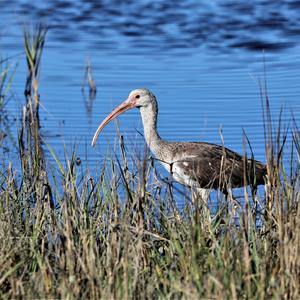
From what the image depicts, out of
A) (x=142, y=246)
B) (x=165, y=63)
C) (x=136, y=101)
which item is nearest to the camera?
(x=142, y=246)

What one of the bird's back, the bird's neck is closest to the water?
the bird's neck

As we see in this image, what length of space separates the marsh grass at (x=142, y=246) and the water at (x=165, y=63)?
1747mm

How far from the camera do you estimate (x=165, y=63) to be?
1505 cm

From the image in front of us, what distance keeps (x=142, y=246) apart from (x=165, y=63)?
8.83 metres

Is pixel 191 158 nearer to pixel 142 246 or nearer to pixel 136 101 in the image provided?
pixel 136 101

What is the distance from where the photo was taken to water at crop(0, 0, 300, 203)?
39.3 feet

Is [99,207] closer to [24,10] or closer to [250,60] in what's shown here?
[250,60]

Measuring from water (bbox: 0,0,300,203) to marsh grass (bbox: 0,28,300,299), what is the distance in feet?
5.73

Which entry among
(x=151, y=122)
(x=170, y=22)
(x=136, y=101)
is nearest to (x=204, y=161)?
(x=151, y=122)

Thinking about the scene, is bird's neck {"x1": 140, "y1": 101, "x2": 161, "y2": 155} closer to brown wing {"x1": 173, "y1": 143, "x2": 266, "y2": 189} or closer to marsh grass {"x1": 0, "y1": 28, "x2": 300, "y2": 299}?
brown wing {"x1": 173, "y1": 143, "x2": 266, "y2": 189}

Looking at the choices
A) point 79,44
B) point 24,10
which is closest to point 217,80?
point 79,44

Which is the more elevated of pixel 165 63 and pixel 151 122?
pixel 165 63

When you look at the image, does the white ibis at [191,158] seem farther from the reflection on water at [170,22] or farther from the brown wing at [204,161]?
the reflection on water at [170,22]

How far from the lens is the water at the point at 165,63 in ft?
39.3
